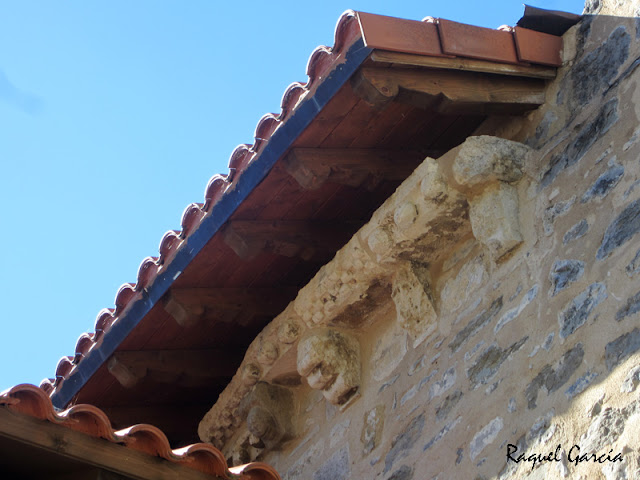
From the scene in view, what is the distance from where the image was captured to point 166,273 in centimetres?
431

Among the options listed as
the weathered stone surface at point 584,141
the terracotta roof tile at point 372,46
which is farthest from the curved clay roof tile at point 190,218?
the weathered stone surface at point 584,141

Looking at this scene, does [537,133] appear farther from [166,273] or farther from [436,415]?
[166,273]

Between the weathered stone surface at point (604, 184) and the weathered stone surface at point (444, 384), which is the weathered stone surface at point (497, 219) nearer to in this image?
the weathered stone surface at point (604, 184)

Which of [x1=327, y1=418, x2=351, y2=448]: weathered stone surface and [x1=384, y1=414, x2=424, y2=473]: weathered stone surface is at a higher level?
[x1=327, y1=418, x2=351, y2=448]: weathered stone surface

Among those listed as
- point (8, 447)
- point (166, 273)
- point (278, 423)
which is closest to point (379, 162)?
point (166, 273)

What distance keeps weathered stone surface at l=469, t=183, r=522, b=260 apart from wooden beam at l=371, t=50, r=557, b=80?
430 mm

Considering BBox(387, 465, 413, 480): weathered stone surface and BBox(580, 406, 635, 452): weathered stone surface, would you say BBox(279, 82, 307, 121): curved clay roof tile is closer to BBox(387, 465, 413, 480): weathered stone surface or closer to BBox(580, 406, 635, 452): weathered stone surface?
BBox(387, 465, 413, 480): weathered stone surface

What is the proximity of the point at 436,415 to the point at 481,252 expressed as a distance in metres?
0.63

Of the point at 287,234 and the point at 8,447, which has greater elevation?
the point at 287,234

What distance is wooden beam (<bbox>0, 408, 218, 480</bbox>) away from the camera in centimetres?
Answer: 307

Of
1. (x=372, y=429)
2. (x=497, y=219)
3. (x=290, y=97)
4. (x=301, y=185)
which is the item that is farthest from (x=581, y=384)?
(x=290, y=97)

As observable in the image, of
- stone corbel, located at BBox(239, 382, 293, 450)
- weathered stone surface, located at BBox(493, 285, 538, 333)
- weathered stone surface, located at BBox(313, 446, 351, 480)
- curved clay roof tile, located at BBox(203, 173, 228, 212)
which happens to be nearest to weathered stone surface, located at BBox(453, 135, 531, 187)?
weathered stone surface, located at BBox(493, 285, 538, 333)

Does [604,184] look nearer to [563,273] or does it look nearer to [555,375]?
[563,273]

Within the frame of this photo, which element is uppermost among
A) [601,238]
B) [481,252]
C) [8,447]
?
[8,447]
